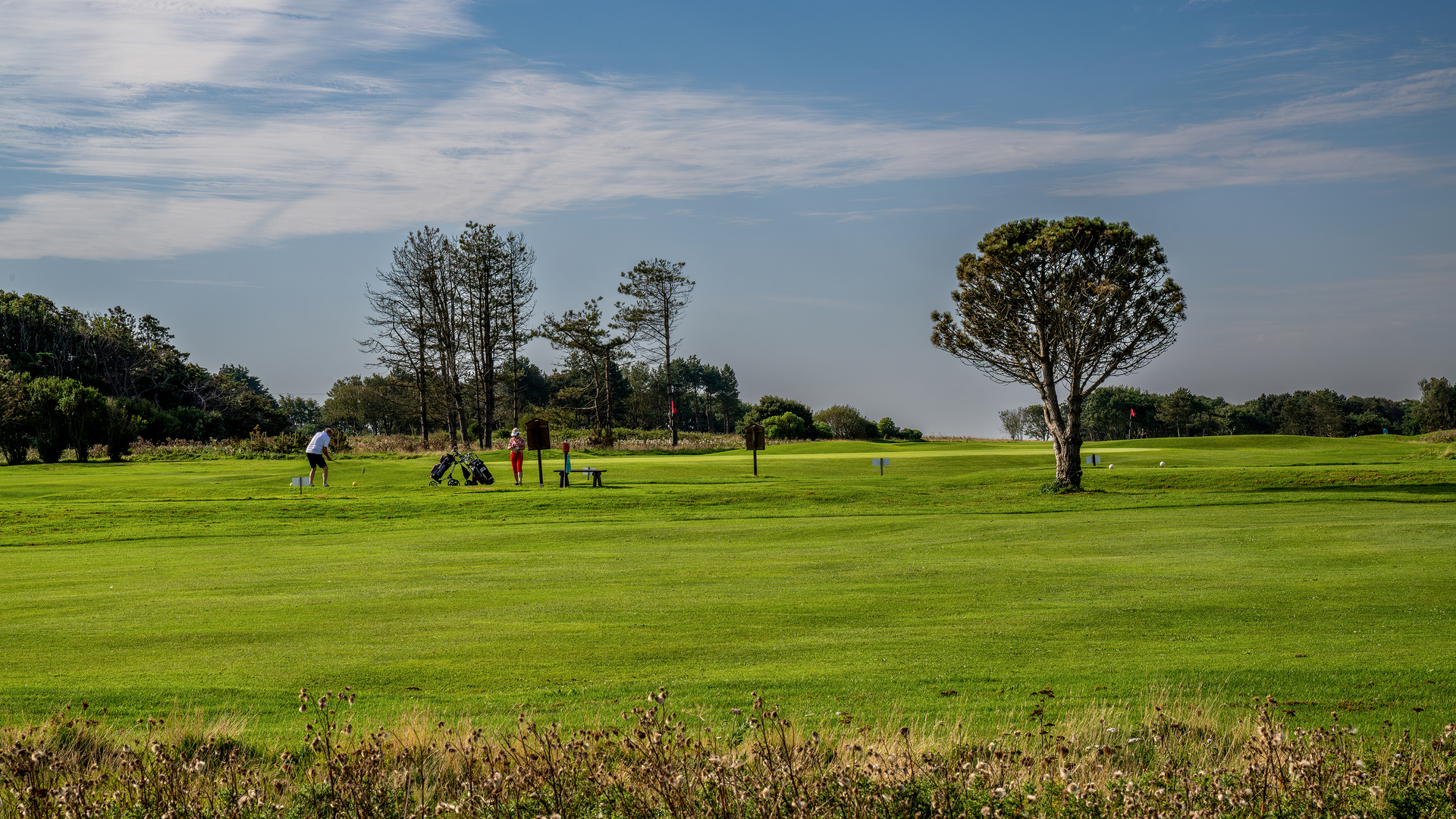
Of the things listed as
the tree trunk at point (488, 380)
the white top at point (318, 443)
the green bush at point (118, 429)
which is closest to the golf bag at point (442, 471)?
the white top at point (318, 443)

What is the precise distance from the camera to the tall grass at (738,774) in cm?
480

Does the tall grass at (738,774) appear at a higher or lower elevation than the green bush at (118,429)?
lower

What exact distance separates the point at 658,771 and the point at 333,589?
904 cm

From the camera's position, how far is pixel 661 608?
1077 centimetres

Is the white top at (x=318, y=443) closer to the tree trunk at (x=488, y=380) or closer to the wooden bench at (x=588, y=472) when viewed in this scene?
the wooden bench at (x=588, y=472)

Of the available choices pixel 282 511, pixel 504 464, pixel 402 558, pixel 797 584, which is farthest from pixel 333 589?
pixel 504 464

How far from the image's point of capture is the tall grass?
189 inches

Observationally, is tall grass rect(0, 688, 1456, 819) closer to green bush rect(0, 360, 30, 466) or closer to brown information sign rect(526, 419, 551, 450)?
brown information sign rect(526, 419, 551, 450)

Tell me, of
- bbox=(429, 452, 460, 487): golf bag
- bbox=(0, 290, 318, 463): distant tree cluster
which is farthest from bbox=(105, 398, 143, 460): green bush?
bbox=(429, 452, 460, 487): golf bag

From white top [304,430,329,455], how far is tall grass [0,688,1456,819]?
26.4m

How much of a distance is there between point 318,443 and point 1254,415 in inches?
3299

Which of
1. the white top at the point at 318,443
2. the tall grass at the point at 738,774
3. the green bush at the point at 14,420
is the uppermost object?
the green bush at the point at 14,420

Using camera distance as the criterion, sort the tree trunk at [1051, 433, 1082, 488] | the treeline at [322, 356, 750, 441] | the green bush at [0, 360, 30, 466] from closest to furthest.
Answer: the tree trunk at [1051, 433, 1082, 488] → the green bush at [0, 360, 30, 466] → the treeline at [322, 356, 750, 441]

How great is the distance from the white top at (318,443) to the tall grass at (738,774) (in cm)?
2643
